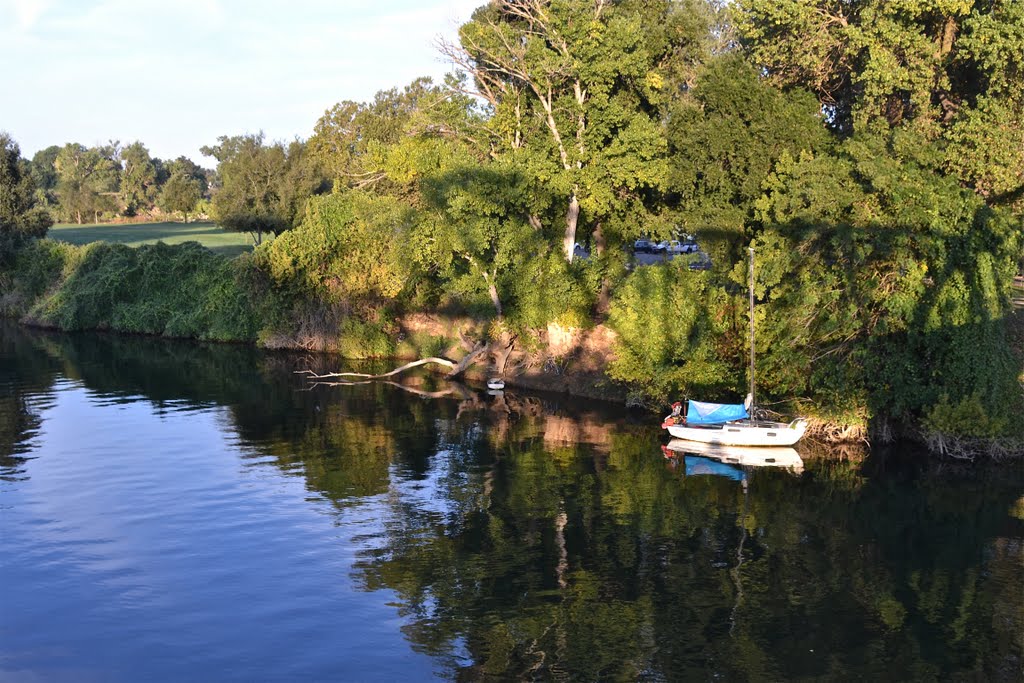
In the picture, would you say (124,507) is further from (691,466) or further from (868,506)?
(868,506)

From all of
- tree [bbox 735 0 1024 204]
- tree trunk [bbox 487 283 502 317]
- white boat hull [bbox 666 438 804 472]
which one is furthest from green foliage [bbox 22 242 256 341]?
tree [bbox 735 0 1024 204]

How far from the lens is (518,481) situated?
45.6 metres

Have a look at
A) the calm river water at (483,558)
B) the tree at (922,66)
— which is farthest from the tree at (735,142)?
the calm river water at (483,558)

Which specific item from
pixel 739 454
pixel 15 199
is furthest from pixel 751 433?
pixel 15 199

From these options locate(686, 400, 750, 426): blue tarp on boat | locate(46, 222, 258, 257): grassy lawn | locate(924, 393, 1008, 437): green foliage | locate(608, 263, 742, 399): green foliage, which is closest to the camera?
locate(924, 393, 1008, 437): green foliage

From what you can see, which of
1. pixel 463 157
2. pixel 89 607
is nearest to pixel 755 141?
pixel 463 157

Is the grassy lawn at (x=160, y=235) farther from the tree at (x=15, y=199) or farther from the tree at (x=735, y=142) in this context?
the tree at (x=735, y=142)

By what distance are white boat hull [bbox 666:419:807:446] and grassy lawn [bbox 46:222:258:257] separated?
80099 millimetres

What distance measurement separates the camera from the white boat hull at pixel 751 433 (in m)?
48.9

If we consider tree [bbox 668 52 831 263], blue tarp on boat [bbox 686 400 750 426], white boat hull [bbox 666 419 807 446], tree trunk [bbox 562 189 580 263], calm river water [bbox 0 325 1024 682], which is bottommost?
calm river water [bbox 0 325 1024 682]

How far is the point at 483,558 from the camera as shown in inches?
1400

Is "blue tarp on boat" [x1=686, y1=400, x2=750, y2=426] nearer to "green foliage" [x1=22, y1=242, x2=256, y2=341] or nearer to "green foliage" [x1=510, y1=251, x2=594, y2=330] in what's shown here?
"green foliage" [x1=510, y1=251, x2=594, y2=330]

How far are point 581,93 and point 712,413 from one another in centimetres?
2539

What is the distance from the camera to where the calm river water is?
91.9 ft
